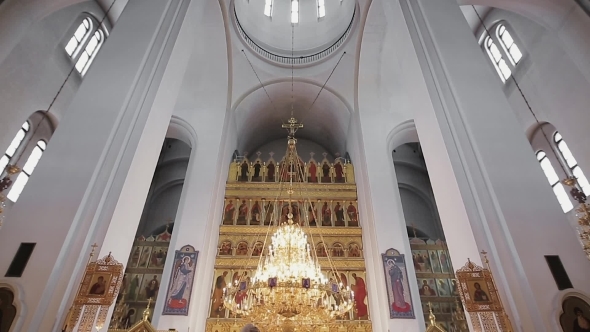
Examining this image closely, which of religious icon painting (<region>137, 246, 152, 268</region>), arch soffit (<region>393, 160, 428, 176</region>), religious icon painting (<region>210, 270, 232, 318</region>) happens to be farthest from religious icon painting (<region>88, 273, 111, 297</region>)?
arch soffit (<region>393, 160, 428, 176</region>)

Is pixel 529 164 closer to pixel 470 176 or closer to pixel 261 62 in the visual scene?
pixel 470 176

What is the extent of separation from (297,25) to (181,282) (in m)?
9.29

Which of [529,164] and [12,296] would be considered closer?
[12,296]

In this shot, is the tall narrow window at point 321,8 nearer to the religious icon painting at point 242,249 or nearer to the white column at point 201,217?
the white column at point 201,217

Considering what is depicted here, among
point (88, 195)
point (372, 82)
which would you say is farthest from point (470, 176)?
point (372, 82)

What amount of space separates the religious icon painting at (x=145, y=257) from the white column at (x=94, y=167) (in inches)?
210

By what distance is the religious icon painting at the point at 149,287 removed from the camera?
907 centimetres

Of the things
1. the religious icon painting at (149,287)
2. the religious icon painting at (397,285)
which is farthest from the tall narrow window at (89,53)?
the religious icon painting at (397,285)

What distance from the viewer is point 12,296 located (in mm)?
3268

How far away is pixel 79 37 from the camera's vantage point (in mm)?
8203

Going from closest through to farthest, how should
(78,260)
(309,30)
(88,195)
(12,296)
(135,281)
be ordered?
(12,296), (78,260), (88,195), (135,281), (309,30)

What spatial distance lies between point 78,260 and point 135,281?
6.33m

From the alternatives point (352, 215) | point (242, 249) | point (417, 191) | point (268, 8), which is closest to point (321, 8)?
point (268, 8)

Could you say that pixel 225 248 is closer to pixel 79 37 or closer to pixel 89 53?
pixel 89 53
